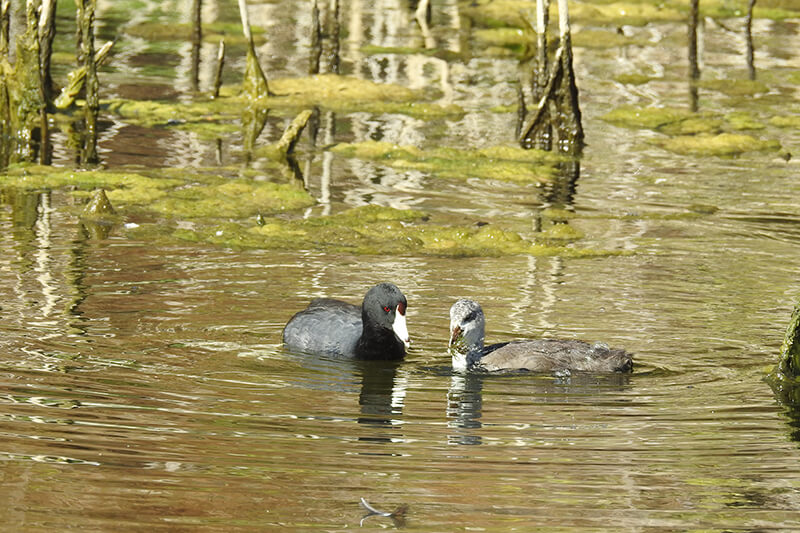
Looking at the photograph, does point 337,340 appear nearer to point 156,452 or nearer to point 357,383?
point 357,383

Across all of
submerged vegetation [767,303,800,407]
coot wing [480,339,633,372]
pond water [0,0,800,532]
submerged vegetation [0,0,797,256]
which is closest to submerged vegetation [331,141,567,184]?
submerged vegetation [0,0,797,256]

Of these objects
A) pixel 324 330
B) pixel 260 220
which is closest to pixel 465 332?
pixel 324 330

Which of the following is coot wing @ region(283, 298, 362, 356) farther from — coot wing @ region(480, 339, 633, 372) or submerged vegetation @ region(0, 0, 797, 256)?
submerged vegetation @ region(0, 0, 797, 256)

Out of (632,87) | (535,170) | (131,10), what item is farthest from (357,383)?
(131,10)

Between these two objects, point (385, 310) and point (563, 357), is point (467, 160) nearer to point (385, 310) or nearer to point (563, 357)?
point (385, 310)

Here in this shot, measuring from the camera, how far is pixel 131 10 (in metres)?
32.5

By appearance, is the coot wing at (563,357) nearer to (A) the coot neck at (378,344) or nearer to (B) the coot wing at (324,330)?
(A) the coot neck at (378,344)

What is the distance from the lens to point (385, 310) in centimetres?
1073

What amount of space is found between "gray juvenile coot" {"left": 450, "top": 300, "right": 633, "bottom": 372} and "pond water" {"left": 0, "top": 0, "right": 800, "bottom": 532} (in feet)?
0.35

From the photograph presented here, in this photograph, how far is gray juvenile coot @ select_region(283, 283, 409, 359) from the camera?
35.1 ft

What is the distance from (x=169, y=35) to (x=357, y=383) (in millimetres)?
20439

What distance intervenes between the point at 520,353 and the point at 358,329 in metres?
1.40

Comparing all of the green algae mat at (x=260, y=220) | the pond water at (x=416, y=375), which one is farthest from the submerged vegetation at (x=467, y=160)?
the green algae mat at (x=260, y=220)

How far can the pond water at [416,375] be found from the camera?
7.48m
